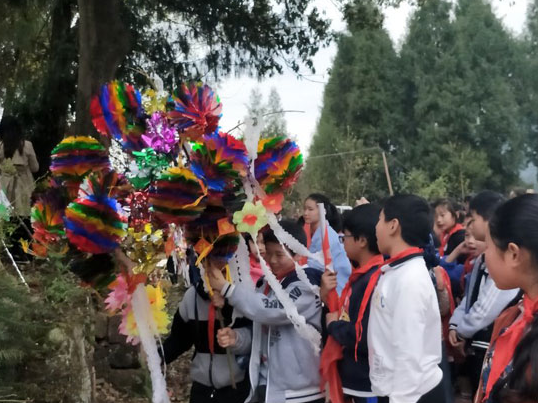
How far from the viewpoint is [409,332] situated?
296 centimetres

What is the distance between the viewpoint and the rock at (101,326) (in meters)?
7.00

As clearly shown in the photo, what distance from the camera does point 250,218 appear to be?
10.8 feet

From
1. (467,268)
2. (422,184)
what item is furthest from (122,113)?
(422,184)

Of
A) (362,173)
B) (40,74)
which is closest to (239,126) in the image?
(40,74)

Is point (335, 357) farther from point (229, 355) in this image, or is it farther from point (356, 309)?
point (229, 355)

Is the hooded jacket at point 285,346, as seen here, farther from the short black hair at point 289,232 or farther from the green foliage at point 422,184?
the green foliage at point 422,184

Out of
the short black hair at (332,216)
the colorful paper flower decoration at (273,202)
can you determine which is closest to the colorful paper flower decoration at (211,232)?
the colorful paper flower decoration at (273,202)

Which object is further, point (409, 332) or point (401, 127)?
point (401, 127)

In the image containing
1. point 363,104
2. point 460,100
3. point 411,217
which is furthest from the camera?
point 363,104

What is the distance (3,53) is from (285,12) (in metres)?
4.79

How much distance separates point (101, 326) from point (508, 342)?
542 centimetres

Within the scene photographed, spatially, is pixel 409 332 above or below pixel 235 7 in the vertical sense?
below

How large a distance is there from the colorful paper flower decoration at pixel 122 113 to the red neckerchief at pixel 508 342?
1.85 m

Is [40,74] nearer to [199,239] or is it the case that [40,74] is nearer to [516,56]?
[199,239]
